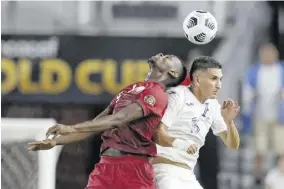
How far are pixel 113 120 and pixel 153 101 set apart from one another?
0.34 m

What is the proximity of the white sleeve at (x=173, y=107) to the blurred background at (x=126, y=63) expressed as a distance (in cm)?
632

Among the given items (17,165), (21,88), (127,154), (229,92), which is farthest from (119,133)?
(21,88)

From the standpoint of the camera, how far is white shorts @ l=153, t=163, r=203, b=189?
656 centimetres

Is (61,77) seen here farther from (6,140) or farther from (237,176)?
(6,140)

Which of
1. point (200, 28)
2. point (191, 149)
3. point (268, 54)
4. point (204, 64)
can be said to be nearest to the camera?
point (191, 149)

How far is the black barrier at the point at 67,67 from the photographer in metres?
13.8

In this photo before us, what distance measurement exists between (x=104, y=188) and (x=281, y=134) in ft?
23.7

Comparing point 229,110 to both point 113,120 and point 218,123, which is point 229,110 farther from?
point 113,120

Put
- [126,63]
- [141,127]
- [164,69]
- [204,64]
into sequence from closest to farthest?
[141,127], [164,69], [204,64], [126,63]

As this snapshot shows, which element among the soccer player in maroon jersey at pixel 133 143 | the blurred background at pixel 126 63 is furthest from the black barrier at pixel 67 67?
the soccer player in maroon jersey at pixel 133 143

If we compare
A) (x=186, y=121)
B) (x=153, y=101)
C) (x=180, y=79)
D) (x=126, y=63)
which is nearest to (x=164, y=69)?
(x=180, y=79)

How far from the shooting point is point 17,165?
9.18 meters

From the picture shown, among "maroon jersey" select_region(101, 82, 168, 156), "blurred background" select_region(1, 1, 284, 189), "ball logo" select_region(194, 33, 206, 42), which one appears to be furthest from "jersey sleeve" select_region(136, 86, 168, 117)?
"blurred background" select_region(1, 1, 284, 189)

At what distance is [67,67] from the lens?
13891 millimetres
